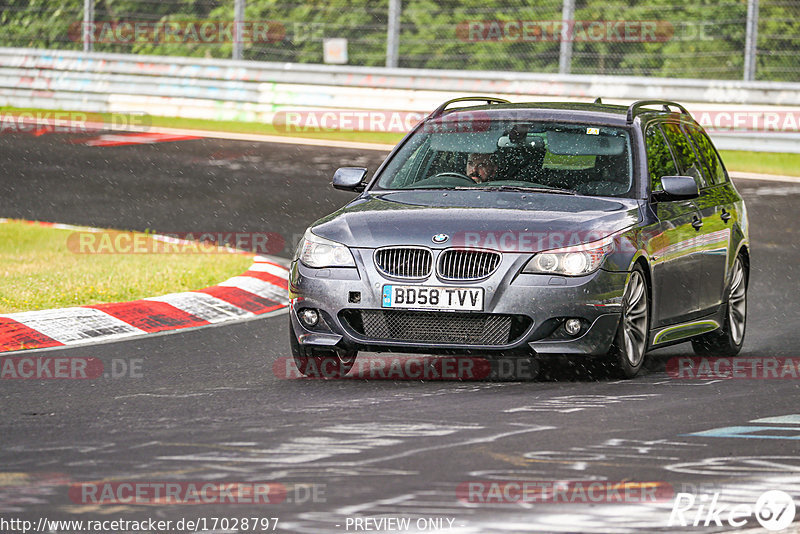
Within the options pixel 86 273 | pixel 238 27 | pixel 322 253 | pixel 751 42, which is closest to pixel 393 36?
pixel 238 27

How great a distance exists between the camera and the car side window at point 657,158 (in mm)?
9938

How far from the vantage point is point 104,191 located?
62.5ft

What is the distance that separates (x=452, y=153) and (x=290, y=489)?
454 centimetres

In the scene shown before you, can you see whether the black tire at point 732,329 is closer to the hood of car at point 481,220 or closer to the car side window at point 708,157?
the car side window at point 708,157

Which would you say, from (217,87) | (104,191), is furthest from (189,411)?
(217,87)

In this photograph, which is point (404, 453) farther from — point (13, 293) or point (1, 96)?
point (1, 96)

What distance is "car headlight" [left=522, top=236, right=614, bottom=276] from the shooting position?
862cm

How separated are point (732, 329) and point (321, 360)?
3.11 metres

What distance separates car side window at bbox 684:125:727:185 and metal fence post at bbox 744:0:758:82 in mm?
10620

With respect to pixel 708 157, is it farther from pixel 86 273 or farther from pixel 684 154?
pixel 86 273

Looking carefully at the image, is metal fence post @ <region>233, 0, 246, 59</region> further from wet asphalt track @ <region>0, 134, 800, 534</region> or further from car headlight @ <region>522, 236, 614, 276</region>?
car headlight @ <region>522, 236, 614, 276</region>

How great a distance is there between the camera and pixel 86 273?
12914 mm

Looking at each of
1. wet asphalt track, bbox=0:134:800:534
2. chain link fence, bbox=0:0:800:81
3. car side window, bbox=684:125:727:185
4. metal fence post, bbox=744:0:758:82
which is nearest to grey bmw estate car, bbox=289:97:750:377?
wet asphalt track, bbox=0:134:800:534

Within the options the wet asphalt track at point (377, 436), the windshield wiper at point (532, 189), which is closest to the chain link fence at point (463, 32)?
the wet asphalt track at point (377, 436)
